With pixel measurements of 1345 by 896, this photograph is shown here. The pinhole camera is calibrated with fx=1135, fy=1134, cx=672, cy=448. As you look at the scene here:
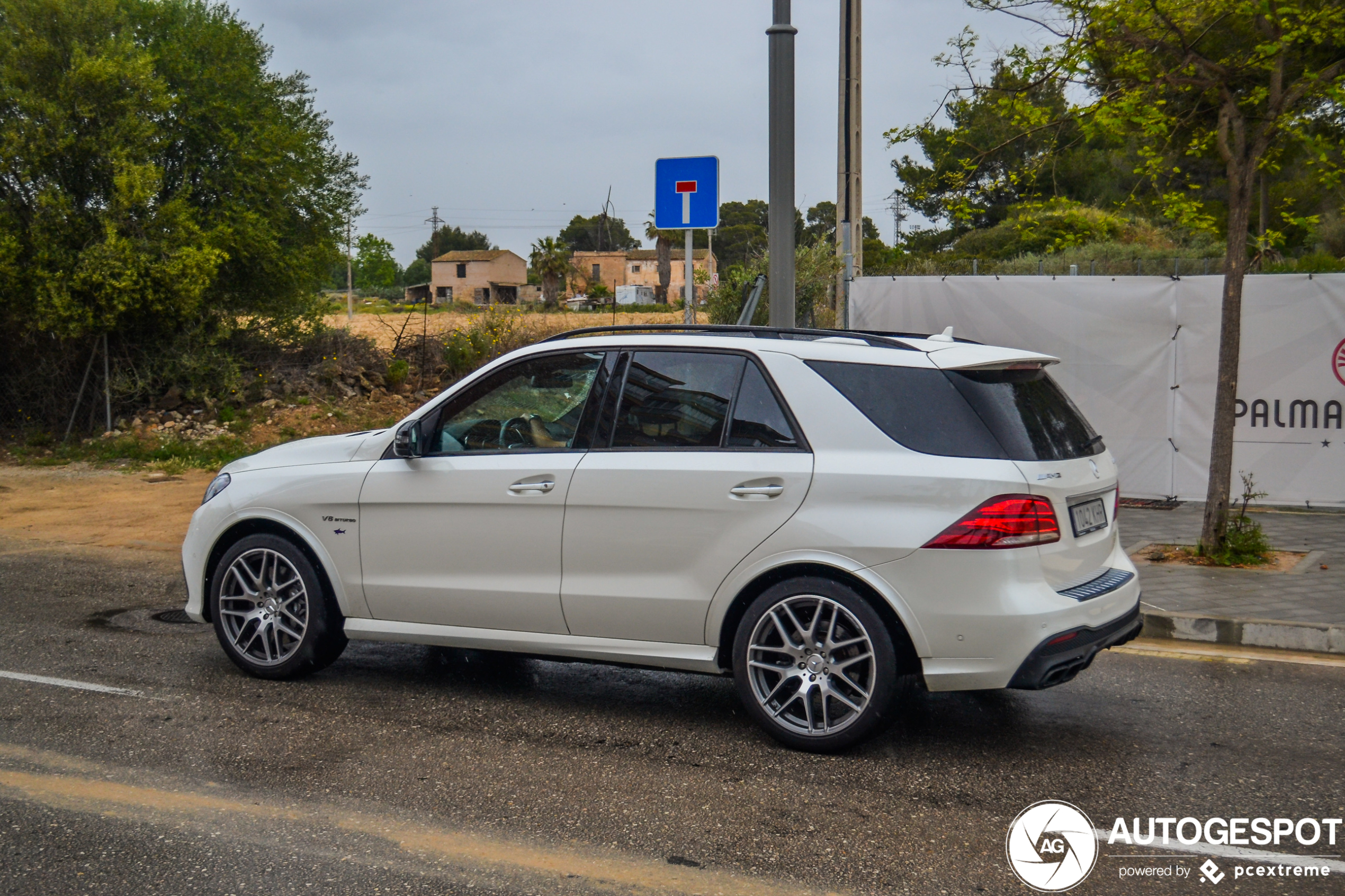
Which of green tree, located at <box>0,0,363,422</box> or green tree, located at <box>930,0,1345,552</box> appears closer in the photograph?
green tree, located at <box>930,0,1345,552</box>

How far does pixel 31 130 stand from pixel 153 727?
1362 cm

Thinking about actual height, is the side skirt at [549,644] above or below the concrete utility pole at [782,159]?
below

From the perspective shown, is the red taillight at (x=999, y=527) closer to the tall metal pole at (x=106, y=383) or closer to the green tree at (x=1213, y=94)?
the green tree at (x=1213, y=94)

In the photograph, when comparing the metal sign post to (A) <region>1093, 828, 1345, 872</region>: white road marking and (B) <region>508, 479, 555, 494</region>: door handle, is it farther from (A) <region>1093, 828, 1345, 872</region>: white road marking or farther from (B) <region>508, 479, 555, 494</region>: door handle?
(A) <region>1093, 828, 1345, 872</region>: white road marking

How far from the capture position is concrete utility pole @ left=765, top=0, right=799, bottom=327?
8852 millimetres

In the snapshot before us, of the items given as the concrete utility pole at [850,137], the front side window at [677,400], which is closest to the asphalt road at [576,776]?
the front side window at [677,400]

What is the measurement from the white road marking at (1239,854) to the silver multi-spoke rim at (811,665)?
1075mm

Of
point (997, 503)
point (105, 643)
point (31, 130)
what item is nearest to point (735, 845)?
point (997, 503)

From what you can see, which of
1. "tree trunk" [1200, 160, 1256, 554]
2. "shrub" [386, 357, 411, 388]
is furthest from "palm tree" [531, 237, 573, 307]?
"tree trunk" [1200, 160, 1256, 554]

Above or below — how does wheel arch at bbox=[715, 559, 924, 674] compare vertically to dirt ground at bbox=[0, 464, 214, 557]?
above

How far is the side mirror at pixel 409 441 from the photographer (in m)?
5.46

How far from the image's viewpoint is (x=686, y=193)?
32.6 ft

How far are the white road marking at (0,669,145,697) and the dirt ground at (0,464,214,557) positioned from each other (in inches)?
159

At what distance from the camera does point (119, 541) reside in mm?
10312
